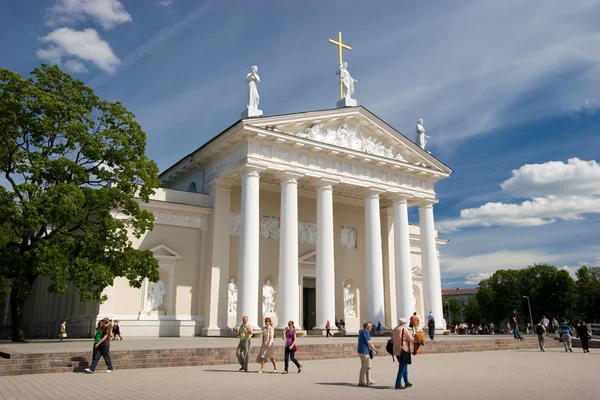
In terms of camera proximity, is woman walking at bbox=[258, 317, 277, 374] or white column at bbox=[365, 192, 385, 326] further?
white column at bbox=[365, 192, 385, 326]

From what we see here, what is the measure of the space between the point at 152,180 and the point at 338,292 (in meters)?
14.8

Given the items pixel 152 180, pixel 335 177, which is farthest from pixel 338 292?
pixel 152 180

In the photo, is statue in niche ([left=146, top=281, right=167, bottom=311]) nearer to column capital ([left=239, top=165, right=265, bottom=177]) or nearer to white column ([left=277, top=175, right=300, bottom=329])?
white column ([left=277, top=175, right=300, bottom=329])

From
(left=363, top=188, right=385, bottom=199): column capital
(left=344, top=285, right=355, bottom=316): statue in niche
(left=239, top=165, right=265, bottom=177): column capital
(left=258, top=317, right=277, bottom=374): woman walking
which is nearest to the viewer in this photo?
(left=258, top=317, right=277, bottom=374): woman walking

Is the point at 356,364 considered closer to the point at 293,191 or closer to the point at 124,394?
the point at 124,394

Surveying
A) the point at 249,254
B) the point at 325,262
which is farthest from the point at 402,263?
the point at 249,254

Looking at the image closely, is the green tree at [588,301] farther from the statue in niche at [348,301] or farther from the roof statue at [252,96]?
the roof statue at [252,96]

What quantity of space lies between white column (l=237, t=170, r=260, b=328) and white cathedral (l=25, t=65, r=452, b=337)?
0.05 m

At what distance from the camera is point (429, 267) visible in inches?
1204

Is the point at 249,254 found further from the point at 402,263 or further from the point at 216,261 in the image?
the point at 402,263

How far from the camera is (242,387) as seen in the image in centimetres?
1017

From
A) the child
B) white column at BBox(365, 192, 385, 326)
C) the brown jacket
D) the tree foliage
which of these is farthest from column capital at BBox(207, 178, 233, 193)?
the tree foliage

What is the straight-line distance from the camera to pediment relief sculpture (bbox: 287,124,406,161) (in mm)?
27344

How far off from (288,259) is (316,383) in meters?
14.1
